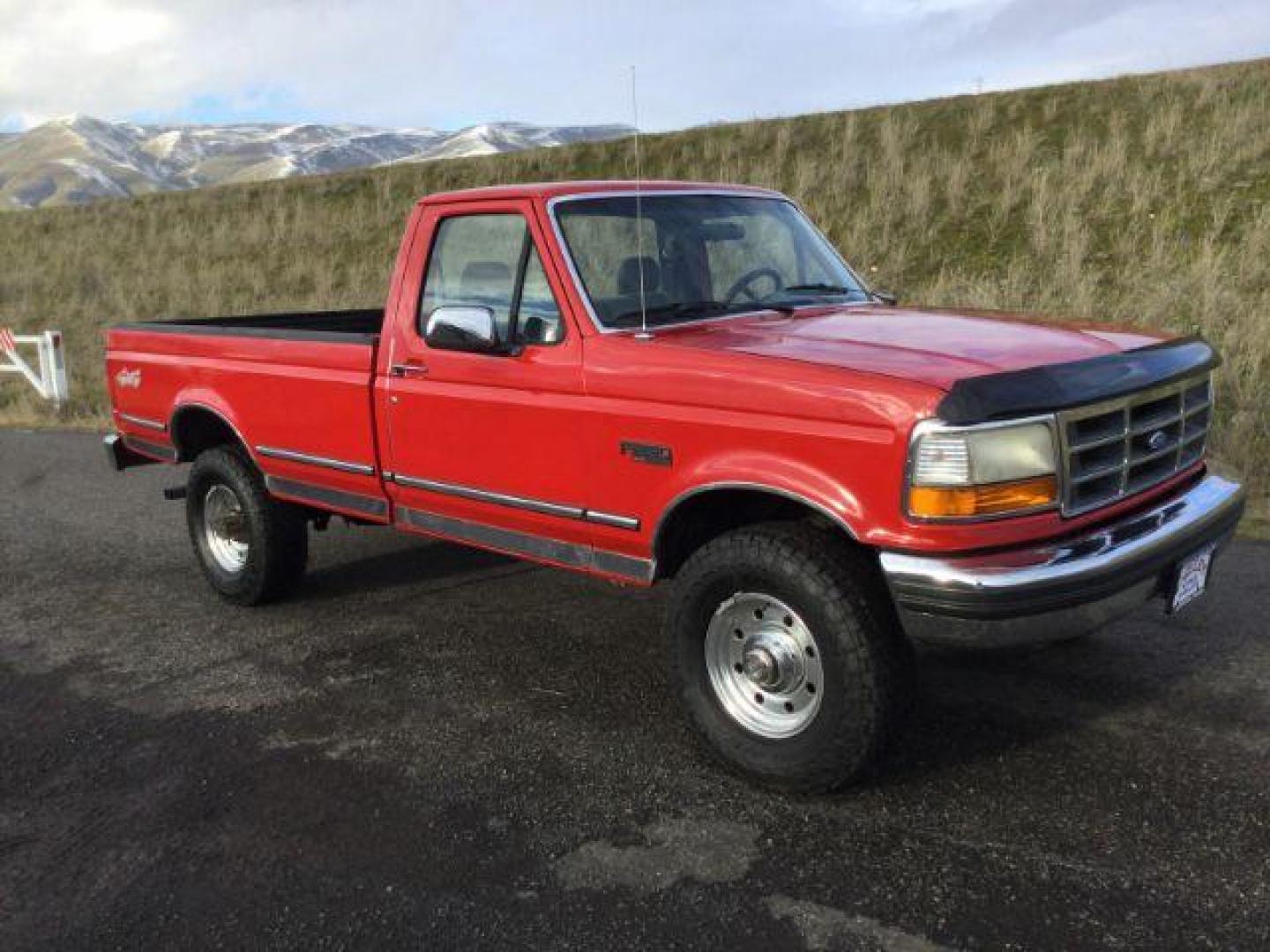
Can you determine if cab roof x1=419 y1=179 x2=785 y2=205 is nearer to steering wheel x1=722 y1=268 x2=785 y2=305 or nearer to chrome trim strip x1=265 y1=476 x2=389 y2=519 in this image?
steering wheel x1=722 y1=268 x2=785 y2=305

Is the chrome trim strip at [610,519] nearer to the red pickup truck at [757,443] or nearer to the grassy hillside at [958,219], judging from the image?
the red pickup truck at [757,443]

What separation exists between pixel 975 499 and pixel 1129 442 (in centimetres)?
68

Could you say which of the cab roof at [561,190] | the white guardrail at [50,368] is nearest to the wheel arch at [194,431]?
the cab roof at [561,190]

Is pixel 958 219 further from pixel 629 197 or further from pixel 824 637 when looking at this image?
pixel 824 637

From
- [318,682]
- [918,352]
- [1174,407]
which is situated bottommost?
[318,682]

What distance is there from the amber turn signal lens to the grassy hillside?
A: 4651 mm

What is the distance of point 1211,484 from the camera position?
149 inches

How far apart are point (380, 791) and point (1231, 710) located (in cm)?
301

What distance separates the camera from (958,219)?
15.3 metres

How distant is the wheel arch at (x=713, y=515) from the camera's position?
3389 millimetres

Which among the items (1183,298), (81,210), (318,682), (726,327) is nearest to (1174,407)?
(726,327)

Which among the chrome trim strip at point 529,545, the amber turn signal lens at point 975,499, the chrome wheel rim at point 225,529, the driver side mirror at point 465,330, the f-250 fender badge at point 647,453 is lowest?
→ the chrome wheel rim at point 225,529

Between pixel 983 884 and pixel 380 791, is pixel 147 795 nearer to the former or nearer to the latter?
pixel 380 791

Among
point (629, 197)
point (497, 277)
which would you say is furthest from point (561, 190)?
point (497, 277)
